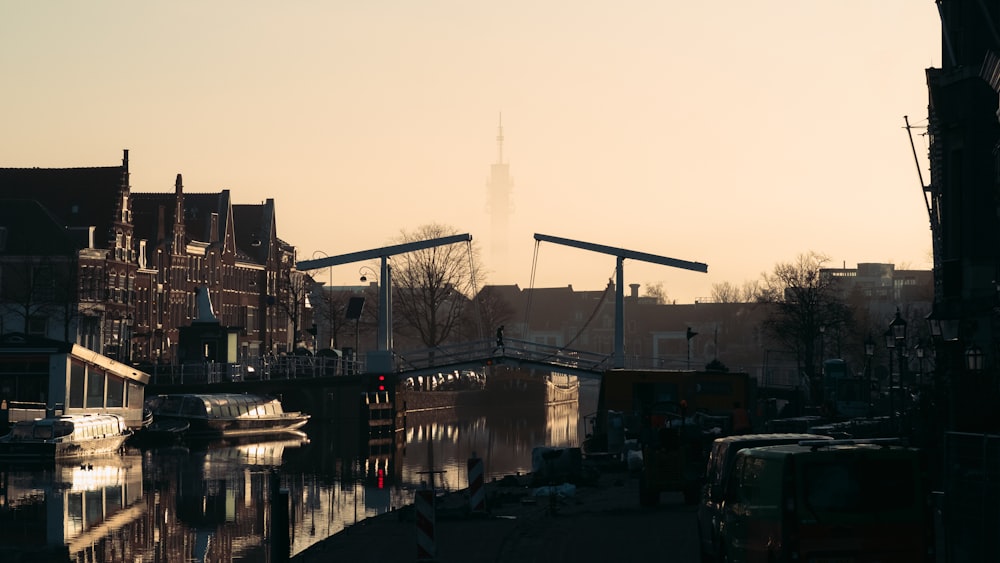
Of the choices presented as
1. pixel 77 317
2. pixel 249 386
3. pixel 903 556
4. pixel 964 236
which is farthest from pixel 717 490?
pixel 77 317

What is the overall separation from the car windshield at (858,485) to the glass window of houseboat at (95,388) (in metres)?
58.2

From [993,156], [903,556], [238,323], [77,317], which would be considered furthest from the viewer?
[238,323]

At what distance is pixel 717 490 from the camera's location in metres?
19.8

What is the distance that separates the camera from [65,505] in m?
43.1

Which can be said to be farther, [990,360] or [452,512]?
[990,360]

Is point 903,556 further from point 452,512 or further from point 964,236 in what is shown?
point 964,236

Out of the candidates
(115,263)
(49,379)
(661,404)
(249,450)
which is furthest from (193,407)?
(661,404)

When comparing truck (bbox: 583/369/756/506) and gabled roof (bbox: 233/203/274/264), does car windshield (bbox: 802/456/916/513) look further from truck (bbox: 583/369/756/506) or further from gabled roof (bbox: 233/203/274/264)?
gabled roof (bbox: 233/203/274/264)

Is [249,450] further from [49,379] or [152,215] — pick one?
[152,215]

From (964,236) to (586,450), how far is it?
22037 millimetres

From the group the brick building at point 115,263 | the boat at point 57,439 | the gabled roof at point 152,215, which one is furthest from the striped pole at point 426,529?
the gabled roof at point 152,215

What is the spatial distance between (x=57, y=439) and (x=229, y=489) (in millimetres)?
15134

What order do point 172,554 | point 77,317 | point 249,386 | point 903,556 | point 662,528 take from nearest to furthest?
point 903,556, point 662,528, point 172,554, point 249,386, point 77,317

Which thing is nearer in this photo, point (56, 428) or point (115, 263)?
point (56, 428)
